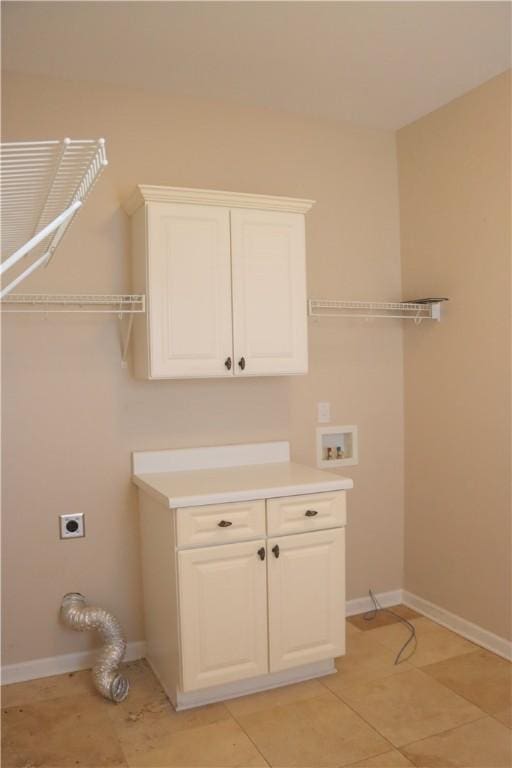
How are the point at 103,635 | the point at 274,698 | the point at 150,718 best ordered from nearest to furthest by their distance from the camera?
the point at 150,718, the point at 274,698, the point at 103,635

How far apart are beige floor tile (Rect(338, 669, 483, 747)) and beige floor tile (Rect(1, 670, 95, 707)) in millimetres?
1087

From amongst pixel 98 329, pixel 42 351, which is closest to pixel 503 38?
pixel 98 329

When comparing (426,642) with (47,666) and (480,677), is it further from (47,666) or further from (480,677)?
(47,666)

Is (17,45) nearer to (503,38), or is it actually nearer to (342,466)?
(503,38)

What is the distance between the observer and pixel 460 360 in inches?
124

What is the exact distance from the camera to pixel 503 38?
254 centimetres

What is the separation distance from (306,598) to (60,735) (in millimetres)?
1056

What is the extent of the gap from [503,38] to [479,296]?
106 centimetres

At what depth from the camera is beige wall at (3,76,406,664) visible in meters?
2.79

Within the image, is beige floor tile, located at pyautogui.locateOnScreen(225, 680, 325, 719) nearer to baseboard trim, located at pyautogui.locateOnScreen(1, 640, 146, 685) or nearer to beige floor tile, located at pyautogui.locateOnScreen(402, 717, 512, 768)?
beige floor tile, located at pyautogui.locateOnScreen(402, 717, 512, 768)

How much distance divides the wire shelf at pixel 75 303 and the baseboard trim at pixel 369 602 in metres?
1.92

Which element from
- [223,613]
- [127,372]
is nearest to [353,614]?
[223,613]

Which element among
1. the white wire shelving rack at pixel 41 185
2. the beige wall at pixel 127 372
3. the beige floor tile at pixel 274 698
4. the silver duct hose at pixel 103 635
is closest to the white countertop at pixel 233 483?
the beige wall at pixel 127 372

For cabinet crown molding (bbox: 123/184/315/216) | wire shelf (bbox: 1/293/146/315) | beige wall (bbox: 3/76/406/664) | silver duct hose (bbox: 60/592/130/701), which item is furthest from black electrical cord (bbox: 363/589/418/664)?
cabinet crown molding (bbox: 123/184/315/216)
